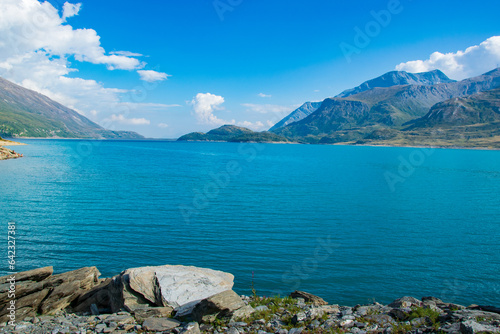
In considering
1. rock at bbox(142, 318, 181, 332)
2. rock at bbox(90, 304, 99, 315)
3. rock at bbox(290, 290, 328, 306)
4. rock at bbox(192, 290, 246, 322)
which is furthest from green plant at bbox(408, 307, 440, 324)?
rock at bbox(90, 304, 99, 315)

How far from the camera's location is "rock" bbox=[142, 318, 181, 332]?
53.3 ft

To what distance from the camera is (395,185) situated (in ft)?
294

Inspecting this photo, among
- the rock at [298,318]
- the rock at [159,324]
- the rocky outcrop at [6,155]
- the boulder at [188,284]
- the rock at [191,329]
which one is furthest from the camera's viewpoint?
the rocky outcrop at [6,155]

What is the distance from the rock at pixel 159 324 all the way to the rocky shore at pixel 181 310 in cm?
5

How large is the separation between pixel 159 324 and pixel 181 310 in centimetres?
184

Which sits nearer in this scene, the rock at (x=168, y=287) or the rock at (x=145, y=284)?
the rock at (x=168, y=287)

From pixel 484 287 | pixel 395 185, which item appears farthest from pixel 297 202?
pixel 395 185

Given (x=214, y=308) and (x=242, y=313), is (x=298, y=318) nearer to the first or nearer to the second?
(x=242, y=313)

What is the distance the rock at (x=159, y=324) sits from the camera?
53.3ft

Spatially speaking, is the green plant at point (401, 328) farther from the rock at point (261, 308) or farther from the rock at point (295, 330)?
the rock at point (261, 308)

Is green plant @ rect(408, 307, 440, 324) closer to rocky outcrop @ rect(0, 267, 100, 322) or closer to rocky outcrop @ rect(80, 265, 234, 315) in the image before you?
rocky outcrop @ rect(80, 265, 234, 315)

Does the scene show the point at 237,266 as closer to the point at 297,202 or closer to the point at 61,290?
the point at 61,290

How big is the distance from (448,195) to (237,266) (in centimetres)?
6592

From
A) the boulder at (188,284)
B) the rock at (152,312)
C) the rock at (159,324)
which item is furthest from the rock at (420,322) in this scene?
the rock at (152,312)
